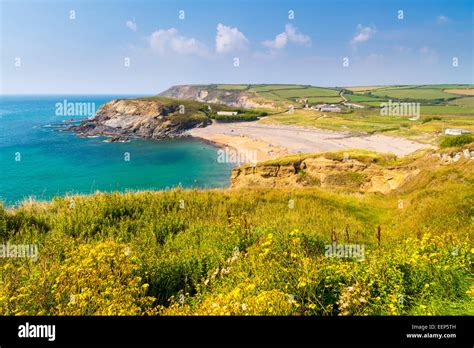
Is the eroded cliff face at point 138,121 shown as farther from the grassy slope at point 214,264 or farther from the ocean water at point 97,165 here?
Answer: the grassy slope at point 214,264

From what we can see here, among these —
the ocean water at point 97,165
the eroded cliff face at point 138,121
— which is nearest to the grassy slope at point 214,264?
the ocean water at point 97,165

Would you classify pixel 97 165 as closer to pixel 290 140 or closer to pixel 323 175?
pixel 323 175

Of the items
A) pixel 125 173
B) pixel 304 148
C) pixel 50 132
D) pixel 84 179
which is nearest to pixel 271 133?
pixel 304 148

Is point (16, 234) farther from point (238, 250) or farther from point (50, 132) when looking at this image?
point (50, 132)

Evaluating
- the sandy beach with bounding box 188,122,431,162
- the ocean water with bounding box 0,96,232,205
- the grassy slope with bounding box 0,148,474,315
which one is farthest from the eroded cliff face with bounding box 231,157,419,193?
the sandy beach with bounding box 188,122,431,162

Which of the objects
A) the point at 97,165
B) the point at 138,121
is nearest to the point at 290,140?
the point at 97,165
